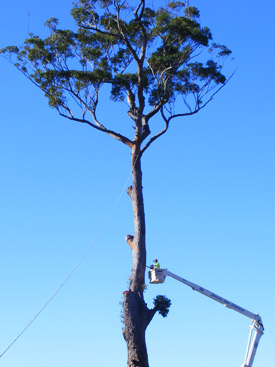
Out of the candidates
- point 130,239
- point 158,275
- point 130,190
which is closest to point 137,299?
point 158,275

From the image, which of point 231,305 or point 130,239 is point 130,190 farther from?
point 231,305

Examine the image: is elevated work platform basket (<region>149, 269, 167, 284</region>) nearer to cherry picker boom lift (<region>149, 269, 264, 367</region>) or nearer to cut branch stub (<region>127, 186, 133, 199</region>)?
cherry picker boom lift (<region>149, 269, 264, 367</region>)

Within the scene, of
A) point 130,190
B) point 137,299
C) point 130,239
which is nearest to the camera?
point 137,299

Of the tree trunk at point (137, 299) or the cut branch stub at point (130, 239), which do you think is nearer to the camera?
the tree trunk at point (137, 299)

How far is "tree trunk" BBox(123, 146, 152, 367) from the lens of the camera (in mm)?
15531

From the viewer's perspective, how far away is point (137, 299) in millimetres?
16172

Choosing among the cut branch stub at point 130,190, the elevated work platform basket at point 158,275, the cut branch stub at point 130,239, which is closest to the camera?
the elevated work platform basket at point 158,275

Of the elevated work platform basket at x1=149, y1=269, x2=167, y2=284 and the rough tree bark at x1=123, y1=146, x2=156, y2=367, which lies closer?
the rough tree bark at x1=123, y1=146, x2=156, y2=367

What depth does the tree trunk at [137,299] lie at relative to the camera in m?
15.5

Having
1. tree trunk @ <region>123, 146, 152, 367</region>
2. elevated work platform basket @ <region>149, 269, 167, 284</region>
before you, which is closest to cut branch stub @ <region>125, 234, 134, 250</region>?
tree trunk @ <region>123, 146, 152, 367</region>

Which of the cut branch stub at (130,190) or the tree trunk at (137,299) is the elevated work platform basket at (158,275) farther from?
the cut branch stub at (130,190)

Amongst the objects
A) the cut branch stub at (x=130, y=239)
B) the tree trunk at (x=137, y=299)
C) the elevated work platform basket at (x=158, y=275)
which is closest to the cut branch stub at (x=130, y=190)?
the tree trunk at (x=137, y=299)

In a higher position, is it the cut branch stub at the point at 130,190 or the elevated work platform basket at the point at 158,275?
the cut branch stub at the point at 130,190

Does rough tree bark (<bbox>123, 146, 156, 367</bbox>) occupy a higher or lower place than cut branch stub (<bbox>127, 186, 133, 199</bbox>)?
lower
